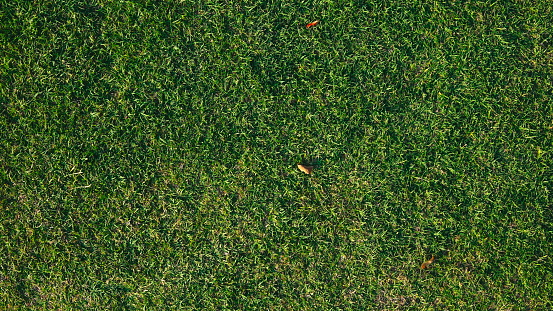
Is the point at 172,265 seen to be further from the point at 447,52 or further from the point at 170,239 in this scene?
the point at 447,52

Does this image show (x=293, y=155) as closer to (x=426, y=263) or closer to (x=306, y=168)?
(x=306, y=168)

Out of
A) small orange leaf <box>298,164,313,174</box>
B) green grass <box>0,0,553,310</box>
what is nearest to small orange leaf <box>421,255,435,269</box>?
green grass <box>0,0,553,310</box>

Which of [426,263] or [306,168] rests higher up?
[306,168]

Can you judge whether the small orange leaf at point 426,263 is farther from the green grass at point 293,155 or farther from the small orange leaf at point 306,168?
the small orange leaf at point 306,168

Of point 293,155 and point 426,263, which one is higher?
point 293,155

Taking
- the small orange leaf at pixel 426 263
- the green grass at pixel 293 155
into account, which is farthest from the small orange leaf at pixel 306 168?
the small orange leaf at pixel 426 263

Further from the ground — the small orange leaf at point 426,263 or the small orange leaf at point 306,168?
the small orange leaf at point 306,168

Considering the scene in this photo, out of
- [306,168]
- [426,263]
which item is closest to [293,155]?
[306,168]

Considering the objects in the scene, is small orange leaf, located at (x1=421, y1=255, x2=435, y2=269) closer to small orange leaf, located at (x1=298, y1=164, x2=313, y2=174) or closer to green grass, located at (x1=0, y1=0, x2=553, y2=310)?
green grass, located at (x1=0, y1=0, x2=553, y2=310)

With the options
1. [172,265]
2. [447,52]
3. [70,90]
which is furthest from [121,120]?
[447,52]
